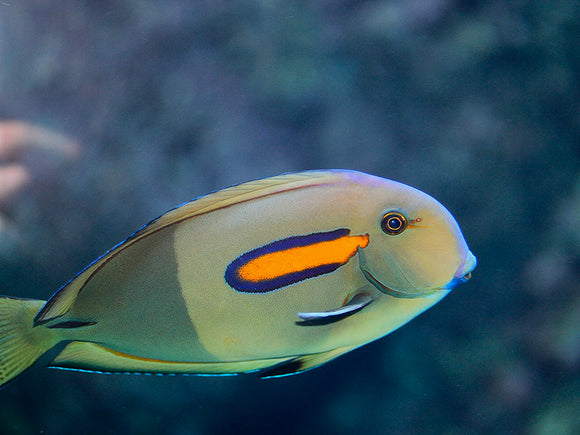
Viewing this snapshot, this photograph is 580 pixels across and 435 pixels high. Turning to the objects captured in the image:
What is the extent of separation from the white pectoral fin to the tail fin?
0.54 metres

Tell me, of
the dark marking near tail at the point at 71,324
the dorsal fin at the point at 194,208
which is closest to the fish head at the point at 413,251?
the dorsal fin at the point at 194,208

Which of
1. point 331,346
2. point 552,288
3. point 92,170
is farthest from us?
point 92,170

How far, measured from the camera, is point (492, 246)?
4.02ft

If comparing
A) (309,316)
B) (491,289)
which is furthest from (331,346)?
(491,289)

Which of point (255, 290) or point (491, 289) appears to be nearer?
point (255, 290)

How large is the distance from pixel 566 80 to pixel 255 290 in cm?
106

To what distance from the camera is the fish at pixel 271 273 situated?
0.86 meters

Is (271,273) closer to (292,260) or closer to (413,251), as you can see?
(292,260)

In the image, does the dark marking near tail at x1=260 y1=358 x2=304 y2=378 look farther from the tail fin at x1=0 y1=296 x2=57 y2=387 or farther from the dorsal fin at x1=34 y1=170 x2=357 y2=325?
the tail fin at x1=0 y1=296 x2=57 y2=387

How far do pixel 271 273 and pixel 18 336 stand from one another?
1.84 ft

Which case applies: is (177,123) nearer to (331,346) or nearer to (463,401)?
(331,346)

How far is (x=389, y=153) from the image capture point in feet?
4.09

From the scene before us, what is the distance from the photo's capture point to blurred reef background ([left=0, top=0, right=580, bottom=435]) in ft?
4.03

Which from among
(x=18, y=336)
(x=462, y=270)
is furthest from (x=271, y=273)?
(x=18, y=336)
